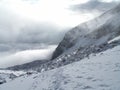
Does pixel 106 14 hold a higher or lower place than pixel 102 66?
higher

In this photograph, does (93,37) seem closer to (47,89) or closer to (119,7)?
(119,7)

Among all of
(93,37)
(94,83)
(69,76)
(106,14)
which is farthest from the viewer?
(106,14)

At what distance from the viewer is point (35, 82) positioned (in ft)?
80.6

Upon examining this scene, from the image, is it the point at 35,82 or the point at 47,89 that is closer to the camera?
the point at 47,89

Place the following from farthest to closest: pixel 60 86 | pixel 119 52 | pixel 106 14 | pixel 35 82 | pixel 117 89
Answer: pixel 106 14 < pixel 119 52 < pixel 35 82 < pixel 60 86 < pixel 117 89

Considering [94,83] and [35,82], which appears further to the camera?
[35,82]

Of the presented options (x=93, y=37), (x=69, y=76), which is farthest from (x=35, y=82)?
(x=93, y=37)

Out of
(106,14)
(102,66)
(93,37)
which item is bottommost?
(102,66)

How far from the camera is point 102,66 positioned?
2252 cm

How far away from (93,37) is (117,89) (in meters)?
138

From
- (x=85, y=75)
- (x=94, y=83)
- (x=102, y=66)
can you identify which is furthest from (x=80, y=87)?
(x=102, y=66)

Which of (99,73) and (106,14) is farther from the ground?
(106,14)

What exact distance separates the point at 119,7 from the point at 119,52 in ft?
463

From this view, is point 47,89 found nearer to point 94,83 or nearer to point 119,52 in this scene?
point 94,83
